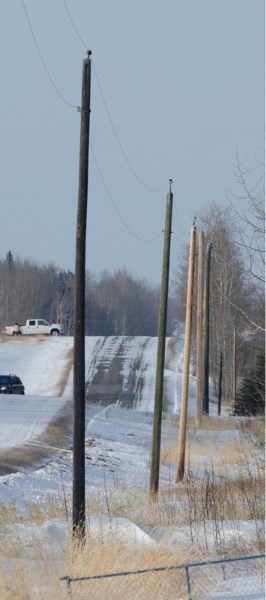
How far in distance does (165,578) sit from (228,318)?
59825mm

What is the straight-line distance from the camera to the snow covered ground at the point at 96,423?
19547mm

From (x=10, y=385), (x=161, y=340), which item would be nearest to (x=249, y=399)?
(x=10, y=385)

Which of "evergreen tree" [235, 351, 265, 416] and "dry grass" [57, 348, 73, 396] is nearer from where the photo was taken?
"evergreen tree" [235, 351, 265, 416]

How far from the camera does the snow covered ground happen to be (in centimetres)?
1955

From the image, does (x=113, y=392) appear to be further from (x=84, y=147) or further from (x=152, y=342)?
(x=84, y=147)

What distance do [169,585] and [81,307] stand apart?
17.7 feet

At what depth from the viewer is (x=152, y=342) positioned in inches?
3351

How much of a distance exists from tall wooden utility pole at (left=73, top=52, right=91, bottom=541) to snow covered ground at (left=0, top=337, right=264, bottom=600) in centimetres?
78

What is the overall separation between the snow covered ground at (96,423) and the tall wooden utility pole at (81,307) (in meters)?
0.78

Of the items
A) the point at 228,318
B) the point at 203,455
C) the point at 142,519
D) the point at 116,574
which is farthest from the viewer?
the point at 228,318

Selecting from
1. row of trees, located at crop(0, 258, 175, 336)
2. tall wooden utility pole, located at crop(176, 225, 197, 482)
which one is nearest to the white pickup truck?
row of trees, located at crop(0, 258, 175, 336)

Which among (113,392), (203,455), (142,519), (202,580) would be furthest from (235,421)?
(202,580)

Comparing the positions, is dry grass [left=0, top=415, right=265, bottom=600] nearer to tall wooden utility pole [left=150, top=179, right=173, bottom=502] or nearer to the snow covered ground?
the snow covered ground

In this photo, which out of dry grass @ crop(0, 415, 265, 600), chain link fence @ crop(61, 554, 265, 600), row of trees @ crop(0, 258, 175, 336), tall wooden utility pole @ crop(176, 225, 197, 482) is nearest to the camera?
chain link fence @ crop(61, 554, 265, 600)
